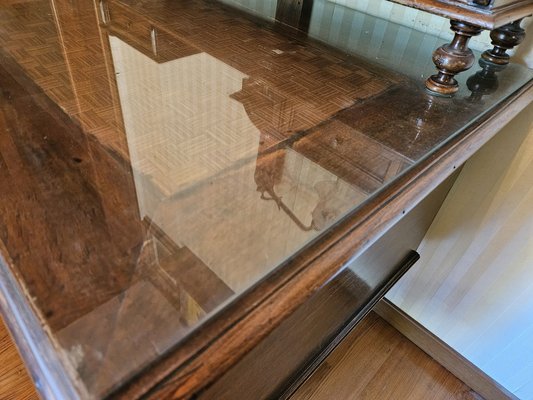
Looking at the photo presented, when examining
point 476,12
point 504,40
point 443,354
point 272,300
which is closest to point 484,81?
point 504,40

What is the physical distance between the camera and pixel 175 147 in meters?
0.45

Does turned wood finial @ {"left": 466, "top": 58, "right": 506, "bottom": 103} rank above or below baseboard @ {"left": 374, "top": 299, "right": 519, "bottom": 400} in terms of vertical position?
above

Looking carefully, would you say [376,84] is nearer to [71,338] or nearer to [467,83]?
[467,83]

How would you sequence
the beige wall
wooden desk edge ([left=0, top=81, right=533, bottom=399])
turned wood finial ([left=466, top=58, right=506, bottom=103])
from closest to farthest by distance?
wooden desk edge ([left=0, top=81, right=533, bottom=399]) → turned wood finial ([left=466, top=58, right=506, bottom=103]) → the beige wall

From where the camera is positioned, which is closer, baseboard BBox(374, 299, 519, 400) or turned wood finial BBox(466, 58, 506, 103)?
turned wood finial BBox(466, 58, 506, 103)

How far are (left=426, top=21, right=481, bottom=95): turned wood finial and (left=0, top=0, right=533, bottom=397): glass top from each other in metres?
0.02

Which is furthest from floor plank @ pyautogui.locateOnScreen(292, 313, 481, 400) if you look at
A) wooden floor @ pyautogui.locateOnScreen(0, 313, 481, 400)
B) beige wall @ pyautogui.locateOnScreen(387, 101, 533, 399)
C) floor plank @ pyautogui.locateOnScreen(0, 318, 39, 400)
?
floor plank @ pyautogui.locateOnScreen(0, 318, 39, 400)

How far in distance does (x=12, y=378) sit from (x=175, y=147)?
0.80 meters

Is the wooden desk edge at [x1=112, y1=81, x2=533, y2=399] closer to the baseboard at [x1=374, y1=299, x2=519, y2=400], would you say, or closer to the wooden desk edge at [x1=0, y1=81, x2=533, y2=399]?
the wooden desk edge at [x1=0, y1=81, x2=533, y2=399]

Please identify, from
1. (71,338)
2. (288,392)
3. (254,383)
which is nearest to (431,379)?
(288,392)

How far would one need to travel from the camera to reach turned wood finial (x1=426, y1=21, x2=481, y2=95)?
530 millimetres

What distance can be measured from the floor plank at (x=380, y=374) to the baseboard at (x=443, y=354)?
0.02 m

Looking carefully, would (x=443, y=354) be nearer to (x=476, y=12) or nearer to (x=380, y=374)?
(x=380, y=374)

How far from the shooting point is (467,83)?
0.65 m
